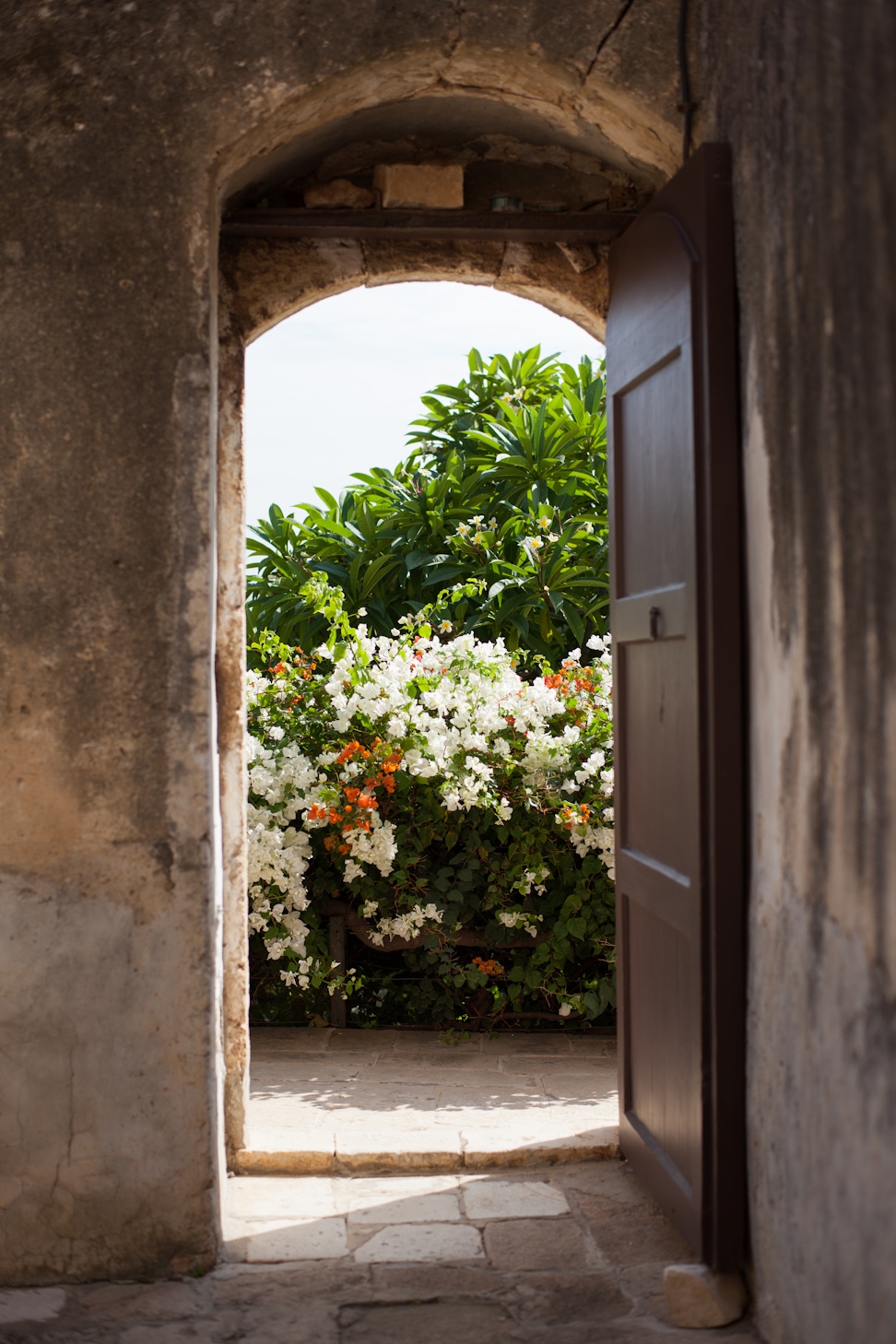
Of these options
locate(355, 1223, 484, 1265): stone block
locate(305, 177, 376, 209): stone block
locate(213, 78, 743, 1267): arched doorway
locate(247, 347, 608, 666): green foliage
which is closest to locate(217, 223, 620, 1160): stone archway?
locate(213, 78, 743, 1267): arched doorway

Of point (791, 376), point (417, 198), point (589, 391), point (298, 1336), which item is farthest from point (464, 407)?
point (298, 1336)

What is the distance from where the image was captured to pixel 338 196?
337cm

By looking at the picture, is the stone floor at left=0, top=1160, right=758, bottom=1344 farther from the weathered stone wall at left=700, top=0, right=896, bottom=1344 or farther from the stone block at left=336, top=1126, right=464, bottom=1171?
the weathered stone wall at left=700, top=0, right=896, bottom=1344

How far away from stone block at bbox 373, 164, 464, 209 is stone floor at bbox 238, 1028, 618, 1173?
288cm

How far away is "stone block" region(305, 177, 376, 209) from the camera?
337cm

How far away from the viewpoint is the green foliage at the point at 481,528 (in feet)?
20.9

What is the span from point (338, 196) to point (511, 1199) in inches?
119

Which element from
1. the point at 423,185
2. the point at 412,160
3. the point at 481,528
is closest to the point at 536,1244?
the point at 423,185

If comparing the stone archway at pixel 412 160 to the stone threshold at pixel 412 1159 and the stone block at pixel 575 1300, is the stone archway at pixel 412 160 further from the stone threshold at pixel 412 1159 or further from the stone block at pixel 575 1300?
the stone block at pixel 575 1300

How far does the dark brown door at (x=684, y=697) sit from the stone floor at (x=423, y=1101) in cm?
51

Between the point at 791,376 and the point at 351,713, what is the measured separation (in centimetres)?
287

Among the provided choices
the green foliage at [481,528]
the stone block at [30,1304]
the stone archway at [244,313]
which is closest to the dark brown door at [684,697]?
the stone archway at [244,313]

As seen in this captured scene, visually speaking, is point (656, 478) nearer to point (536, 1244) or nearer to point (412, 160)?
point (412, 160)

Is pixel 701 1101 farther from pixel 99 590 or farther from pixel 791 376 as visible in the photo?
pixel 99 590
